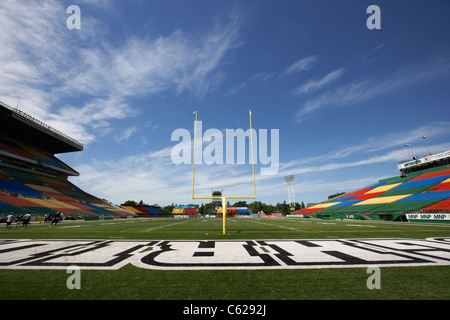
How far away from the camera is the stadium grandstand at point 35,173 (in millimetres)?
28156

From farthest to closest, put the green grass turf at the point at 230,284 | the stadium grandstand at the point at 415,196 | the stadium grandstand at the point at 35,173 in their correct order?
the stadium grandstand at the point at 35,173
the stadium grandstand at the point at 415,196
the green grass turf at the point at 230,284

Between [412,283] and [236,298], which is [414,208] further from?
[236,298]

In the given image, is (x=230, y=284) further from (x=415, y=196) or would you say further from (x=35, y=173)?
(x=35, y=173)

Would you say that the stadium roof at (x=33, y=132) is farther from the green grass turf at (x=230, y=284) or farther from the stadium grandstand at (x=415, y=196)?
the stadium grandstand at (x=415, y=196)

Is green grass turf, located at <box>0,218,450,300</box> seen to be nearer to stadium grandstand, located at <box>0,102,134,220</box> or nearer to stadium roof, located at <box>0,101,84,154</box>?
stadium grandstand, located at <box>0,102,134,220</box>

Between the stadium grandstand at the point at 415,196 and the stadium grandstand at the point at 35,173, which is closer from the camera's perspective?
the stadium grandstand at the point at 415,196

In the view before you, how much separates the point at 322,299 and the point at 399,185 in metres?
45.3

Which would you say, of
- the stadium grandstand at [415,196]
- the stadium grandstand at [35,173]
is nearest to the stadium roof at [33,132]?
the stadium grandstand at [35,173]

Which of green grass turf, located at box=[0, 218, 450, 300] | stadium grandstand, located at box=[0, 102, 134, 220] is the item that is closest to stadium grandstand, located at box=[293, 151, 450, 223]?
green grass turf, located at box=[0, 218, 450, 300]

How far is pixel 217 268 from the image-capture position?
4.43 metres

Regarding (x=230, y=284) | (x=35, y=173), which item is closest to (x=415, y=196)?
(x=230, y=284)

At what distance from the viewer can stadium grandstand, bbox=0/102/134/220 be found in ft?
92.4

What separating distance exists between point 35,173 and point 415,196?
66.0 metres
